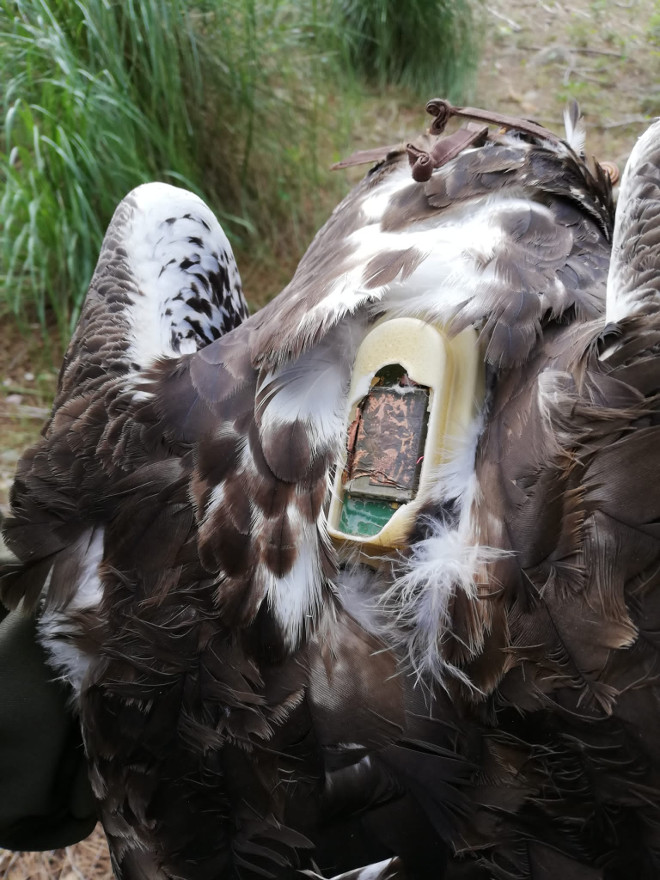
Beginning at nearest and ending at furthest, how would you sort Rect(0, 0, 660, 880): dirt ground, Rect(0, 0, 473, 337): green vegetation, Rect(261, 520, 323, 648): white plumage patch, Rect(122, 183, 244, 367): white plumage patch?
1. Rect(261, 520, 323, 648): white plumage patch
2. Rect(122, 183, 244, 367): white plumage patch
3. Rect(0, 0, 473, 337): green vegetation
4. Rect(0, 0, 660, 880): dirt ground

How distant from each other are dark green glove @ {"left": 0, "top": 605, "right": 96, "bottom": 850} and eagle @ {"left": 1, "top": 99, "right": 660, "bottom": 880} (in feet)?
0.18

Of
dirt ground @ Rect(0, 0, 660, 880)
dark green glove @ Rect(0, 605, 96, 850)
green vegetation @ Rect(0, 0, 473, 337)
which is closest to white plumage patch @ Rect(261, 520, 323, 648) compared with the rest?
dark green glove @ Rect(0, 605, 96, 850)

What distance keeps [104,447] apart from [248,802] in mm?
662

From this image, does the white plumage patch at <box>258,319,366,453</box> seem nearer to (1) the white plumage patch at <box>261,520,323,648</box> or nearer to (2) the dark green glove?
(1) the white plumage patch at <box>261,520,323,648</box>

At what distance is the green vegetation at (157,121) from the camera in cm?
320

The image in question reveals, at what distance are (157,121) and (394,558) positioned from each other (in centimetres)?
297

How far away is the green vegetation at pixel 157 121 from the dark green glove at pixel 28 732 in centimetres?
220

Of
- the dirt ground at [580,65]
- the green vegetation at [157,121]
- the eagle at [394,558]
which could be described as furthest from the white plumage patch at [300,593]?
the dirt ground at [580,65]

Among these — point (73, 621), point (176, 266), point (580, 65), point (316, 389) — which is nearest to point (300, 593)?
point (316, 389)

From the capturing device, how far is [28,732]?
1.45m

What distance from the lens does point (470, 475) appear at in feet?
3.91

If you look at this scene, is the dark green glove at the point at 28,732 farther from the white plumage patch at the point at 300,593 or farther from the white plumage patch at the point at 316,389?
the white plumage patch at the point at 316,389

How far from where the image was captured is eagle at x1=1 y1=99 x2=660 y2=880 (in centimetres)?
106

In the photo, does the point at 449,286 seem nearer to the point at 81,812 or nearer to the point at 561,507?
the point at 561,507
